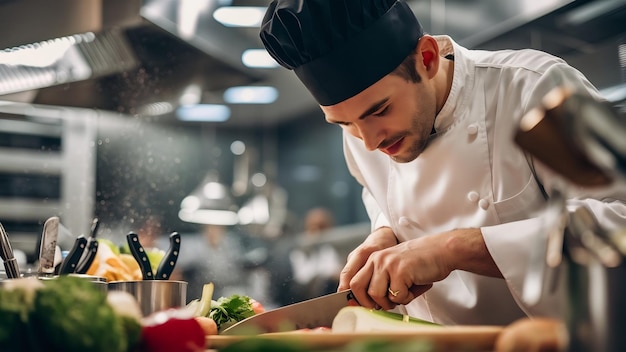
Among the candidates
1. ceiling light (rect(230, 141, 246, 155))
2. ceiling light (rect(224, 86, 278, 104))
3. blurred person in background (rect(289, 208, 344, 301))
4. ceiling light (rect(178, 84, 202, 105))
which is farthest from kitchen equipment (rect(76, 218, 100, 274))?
ceiling light (rect(230, 141, 246, 155))

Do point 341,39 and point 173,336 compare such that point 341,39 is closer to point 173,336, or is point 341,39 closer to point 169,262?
point 169,262

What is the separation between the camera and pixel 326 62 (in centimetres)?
151

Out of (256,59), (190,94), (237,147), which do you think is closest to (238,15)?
(256,59)

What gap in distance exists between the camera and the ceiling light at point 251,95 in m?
6.09

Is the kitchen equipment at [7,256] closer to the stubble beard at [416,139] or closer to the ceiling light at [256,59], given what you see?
the stubble beard at [416,139]

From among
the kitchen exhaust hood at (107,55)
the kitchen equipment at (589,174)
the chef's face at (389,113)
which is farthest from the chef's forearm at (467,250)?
the kitchen exhaust hood at (107,55)

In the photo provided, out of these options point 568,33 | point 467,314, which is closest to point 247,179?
point 568,33

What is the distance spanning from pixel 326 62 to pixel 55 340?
92 centimetres

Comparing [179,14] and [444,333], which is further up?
[179,14]

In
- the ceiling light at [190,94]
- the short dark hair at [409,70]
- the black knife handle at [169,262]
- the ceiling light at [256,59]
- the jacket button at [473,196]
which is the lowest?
the black knife handle at [169,262]

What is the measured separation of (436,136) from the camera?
65.3 inches

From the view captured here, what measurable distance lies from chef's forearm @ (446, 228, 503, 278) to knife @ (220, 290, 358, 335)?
9.2 inches

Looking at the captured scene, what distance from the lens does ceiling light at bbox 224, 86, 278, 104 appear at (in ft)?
20.0

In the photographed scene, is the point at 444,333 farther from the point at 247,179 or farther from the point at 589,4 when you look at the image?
the point at 247,179
